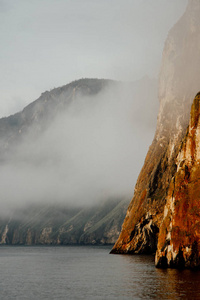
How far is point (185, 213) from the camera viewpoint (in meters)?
78.5

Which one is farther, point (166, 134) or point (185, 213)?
point (166, 134)

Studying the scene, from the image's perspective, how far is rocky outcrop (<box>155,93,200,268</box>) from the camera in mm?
74125

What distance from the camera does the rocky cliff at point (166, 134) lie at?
14312 centimetres

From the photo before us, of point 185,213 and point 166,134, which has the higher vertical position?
point 166,134

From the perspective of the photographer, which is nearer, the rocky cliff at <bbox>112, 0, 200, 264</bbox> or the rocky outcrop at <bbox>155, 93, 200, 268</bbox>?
the rocky outcrop at <bbox>155, 93, 200, 268</bbox>

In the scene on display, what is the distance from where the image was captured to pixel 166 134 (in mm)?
162125

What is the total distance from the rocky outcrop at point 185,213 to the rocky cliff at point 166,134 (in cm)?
5338

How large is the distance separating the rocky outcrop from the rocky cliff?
5338 cm

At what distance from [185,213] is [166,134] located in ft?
284

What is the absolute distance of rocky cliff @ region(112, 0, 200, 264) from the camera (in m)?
143

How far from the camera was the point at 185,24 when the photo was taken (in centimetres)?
17100

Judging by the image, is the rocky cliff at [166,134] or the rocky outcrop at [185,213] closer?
the rocky outcrop at [185,213]

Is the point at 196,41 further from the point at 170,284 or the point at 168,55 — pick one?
the point at 170,284

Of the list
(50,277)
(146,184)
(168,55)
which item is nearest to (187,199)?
(50,277)
